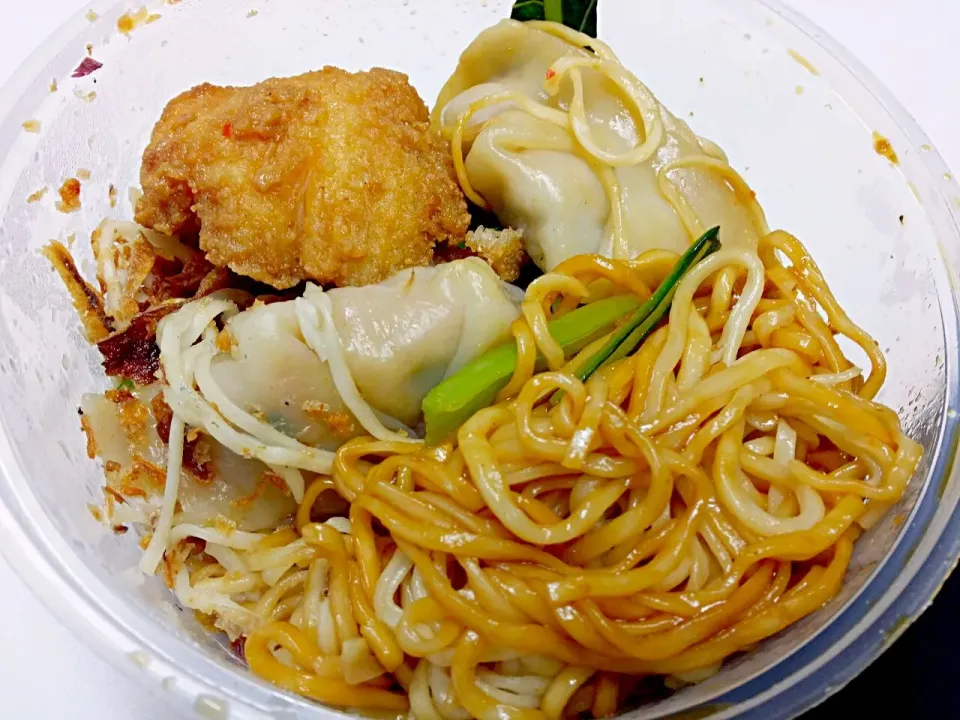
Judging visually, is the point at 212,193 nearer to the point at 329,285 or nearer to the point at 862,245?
the point at 329,285

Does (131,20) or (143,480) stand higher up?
(131,20)

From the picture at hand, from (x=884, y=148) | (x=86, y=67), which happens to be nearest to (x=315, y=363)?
(x=86, y=67)

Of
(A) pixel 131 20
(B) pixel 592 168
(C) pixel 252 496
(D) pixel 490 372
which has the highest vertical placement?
(A) pixel 131 20

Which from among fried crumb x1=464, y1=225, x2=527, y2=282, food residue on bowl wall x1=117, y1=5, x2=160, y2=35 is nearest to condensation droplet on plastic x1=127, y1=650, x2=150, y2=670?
fried crumb x1=464, y1=225, x2=527, y2=282

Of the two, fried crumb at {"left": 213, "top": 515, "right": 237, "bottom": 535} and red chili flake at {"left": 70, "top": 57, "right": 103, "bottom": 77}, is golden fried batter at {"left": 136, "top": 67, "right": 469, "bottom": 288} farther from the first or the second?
fried crumb at {"left": 213, "top": 515, "right": 237, "bottom": 535}

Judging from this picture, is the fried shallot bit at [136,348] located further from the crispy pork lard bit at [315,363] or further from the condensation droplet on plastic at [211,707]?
the condensation droplet on plastic at [211,707]

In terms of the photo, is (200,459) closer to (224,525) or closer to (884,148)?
(224,525)

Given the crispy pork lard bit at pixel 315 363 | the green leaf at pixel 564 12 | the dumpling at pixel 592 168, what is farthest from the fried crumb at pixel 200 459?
the green leaf at pixel 564 12
